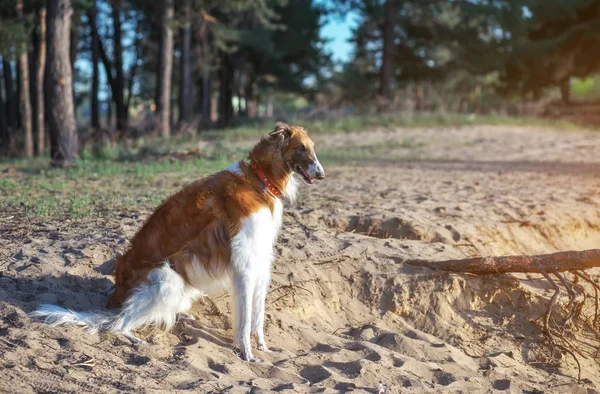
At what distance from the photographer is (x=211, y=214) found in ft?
17.3

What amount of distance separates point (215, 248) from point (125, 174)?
22.5 ft

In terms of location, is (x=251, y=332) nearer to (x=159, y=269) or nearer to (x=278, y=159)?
(x=159, y=269)

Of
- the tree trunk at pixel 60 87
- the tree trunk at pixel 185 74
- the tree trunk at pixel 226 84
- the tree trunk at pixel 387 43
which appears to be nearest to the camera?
the tree trunk at pixel 60 87

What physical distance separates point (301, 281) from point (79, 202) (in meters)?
3.53

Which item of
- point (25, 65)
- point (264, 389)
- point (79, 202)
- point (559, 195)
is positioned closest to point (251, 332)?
point (264, 389)

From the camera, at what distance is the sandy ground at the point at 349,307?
4.75 m

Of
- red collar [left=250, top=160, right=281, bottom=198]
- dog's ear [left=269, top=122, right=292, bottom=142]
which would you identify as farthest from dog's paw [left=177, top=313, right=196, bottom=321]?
dog's ear [left=269, top=122, right=292, bottom=142]

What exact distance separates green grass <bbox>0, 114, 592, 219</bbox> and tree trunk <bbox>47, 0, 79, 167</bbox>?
42cm

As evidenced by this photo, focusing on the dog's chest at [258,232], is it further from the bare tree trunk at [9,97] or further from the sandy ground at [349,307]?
the bare tree trunk at [9,97]

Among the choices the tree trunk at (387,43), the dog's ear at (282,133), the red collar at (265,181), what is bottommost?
the red collar at (265,181)

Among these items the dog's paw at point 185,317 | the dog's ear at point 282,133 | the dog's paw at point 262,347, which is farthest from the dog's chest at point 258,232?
the dog's paw at point 185,317

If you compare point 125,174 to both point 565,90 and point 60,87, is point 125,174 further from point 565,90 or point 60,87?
point 565,90

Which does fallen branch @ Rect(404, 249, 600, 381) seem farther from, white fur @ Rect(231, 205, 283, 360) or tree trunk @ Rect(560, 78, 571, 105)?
tree trunk @ Rect(560, 78, 571, 105)

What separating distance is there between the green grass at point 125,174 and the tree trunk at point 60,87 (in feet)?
1.38
